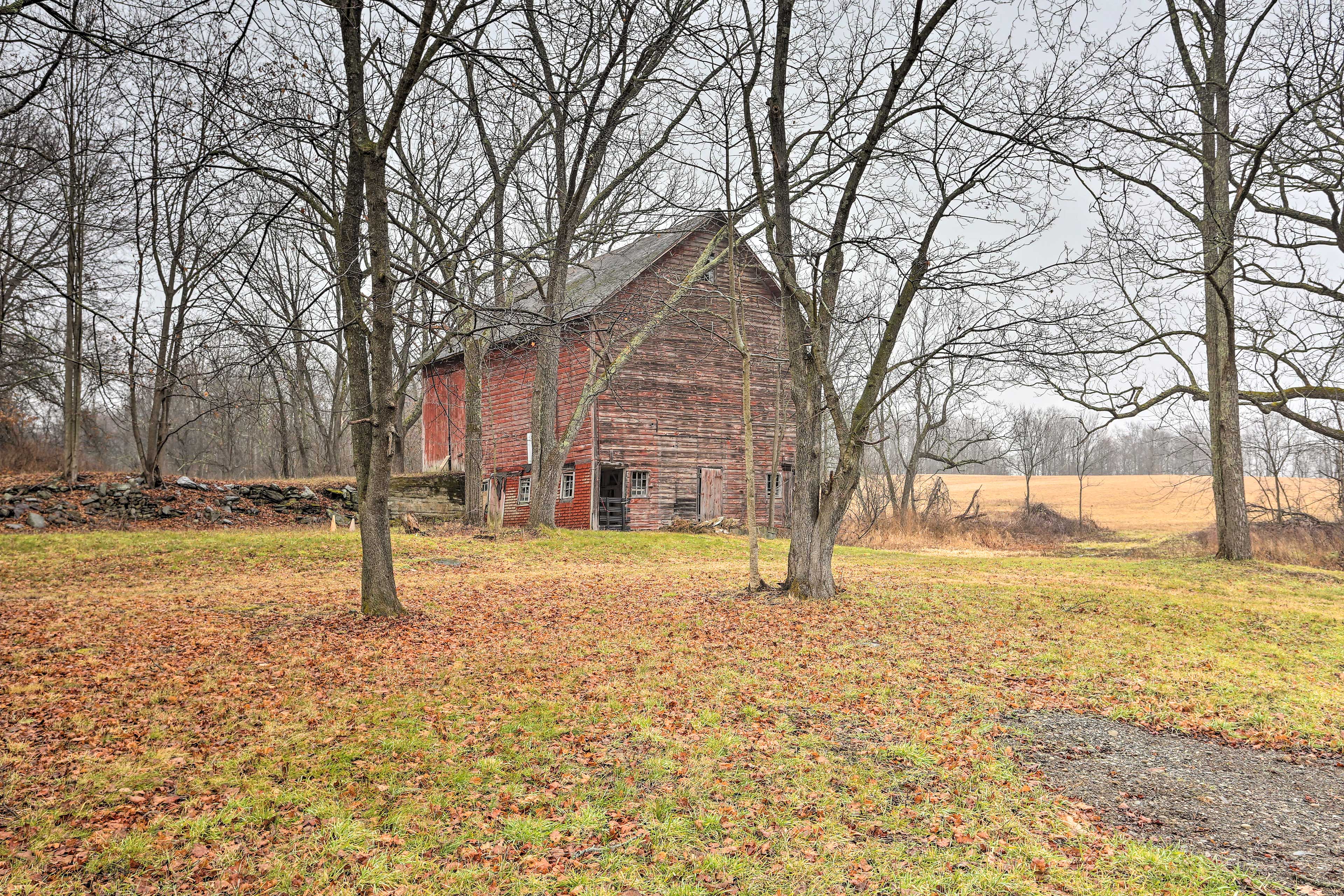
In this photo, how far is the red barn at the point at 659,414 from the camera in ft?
84.8

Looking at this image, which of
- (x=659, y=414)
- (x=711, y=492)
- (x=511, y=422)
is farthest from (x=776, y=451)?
(x=511, y=422)

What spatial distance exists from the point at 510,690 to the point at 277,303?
3323 centimetres

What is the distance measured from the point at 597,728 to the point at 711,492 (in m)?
20.5

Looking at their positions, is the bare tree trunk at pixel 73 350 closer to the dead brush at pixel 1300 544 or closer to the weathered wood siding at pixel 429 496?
the weathered wood siding at pixel 429 496

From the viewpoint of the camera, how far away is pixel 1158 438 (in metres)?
89.5

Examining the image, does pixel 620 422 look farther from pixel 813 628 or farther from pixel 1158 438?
pixel 1158 438

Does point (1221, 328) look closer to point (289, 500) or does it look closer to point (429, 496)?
point (429, 496)

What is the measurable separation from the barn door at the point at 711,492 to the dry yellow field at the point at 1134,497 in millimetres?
18048

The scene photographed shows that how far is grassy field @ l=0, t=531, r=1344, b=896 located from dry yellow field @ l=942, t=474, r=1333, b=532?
22564 mm

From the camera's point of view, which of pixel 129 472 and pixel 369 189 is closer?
pixel 369 189

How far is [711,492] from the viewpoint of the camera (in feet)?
89.4

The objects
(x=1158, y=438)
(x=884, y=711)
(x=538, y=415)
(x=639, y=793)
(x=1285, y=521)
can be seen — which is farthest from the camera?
(x=1158, y=438)

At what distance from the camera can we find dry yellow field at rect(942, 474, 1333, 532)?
1500 inches

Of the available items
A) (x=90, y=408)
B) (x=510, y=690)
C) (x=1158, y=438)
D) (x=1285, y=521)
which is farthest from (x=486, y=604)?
(x=1158, y=438)
